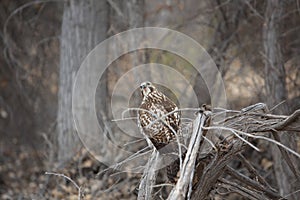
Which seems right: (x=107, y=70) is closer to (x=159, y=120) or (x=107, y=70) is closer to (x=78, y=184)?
(x=78, y=184)

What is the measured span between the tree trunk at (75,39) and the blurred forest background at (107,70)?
10 millimetres

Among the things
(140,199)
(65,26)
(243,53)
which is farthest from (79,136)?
(140,199)

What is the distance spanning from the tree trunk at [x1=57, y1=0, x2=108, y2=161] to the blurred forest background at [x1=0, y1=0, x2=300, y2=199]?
0.4 inches

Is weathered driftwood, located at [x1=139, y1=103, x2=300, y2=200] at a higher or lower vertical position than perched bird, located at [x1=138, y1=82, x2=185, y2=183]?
lower

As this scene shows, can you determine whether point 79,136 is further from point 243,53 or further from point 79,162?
point 243,53

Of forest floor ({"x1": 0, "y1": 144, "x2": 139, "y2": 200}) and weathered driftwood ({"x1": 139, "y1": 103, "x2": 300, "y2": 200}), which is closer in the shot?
weathered driftwood ({"x1": 139, "y1": 103, "x2": 300, "y2": 200})

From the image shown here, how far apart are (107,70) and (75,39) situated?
458 millimetres

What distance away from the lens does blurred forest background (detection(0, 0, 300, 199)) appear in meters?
3.97

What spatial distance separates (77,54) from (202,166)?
11.2 feet

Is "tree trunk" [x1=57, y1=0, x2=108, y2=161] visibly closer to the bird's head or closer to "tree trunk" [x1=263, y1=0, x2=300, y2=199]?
"tree trunk" [x1=263, y1=0, x2=300, y2=199]

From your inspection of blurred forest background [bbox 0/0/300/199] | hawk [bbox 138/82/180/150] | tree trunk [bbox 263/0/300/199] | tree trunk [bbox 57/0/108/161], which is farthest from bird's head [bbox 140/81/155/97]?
tree trunk [bbox 57/0/108/161]

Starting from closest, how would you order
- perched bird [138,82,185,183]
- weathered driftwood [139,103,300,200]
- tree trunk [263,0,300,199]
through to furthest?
weathered driftwood [139,103,300,200], perched bird [138,82,185,183], tree trunk [263,0,300,199]

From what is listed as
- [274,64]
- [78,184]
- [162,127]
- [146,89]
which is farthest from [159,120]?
[78,184]

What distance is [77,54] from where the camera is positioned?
5516mm
